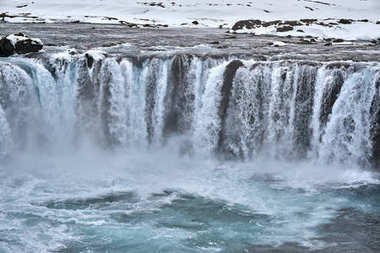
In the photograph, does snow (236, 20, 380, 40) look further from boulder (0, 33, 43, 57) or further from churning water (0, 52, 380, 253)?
boulder (0, 33, 43, 57)

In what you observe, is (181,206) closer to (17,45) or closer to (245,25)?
(17,45)

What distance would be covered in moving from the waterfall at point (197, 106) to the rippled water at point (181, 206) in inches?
28.3

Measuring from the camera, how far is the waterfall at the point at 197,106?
18656 millimetres

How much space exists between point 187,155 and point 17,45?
7286mm

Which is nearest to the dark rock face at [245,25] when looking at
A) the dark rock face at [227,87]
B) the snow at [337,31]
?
the snow at [337,31]

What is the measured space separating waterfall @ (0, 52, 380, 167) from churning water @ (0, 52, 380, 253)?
3cm

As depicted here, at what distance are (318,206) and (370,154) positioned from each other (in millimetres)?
3716

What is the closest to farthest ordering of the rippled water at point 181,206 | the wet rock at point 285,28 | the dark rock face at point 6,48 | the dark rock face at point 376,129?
the rippled water at point 181,206, the dark rock face at point 376,129, the dark rock face at point 6,48, the wet rock at point 285,28

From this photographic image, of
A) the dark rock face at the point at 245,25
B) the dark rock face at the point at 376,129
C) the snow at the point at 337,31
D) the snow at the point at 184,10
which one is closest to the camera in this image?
the dark rock face at the point at 376,129

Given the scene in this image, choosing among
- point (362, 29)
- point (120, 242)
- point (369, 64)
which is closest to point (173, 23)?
point (362, 29)

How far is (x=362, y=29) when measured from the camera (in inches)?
1192

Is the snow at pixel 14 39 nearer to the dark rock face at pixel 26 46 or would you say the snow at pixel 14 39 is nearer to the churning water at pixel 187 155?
the dark rock face at pixel 26 46

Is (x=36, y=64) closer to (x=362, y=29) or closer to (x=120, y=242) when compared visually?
(x=120, y=242)

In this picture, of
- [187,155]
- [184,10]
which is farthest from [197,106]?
[184,10]
